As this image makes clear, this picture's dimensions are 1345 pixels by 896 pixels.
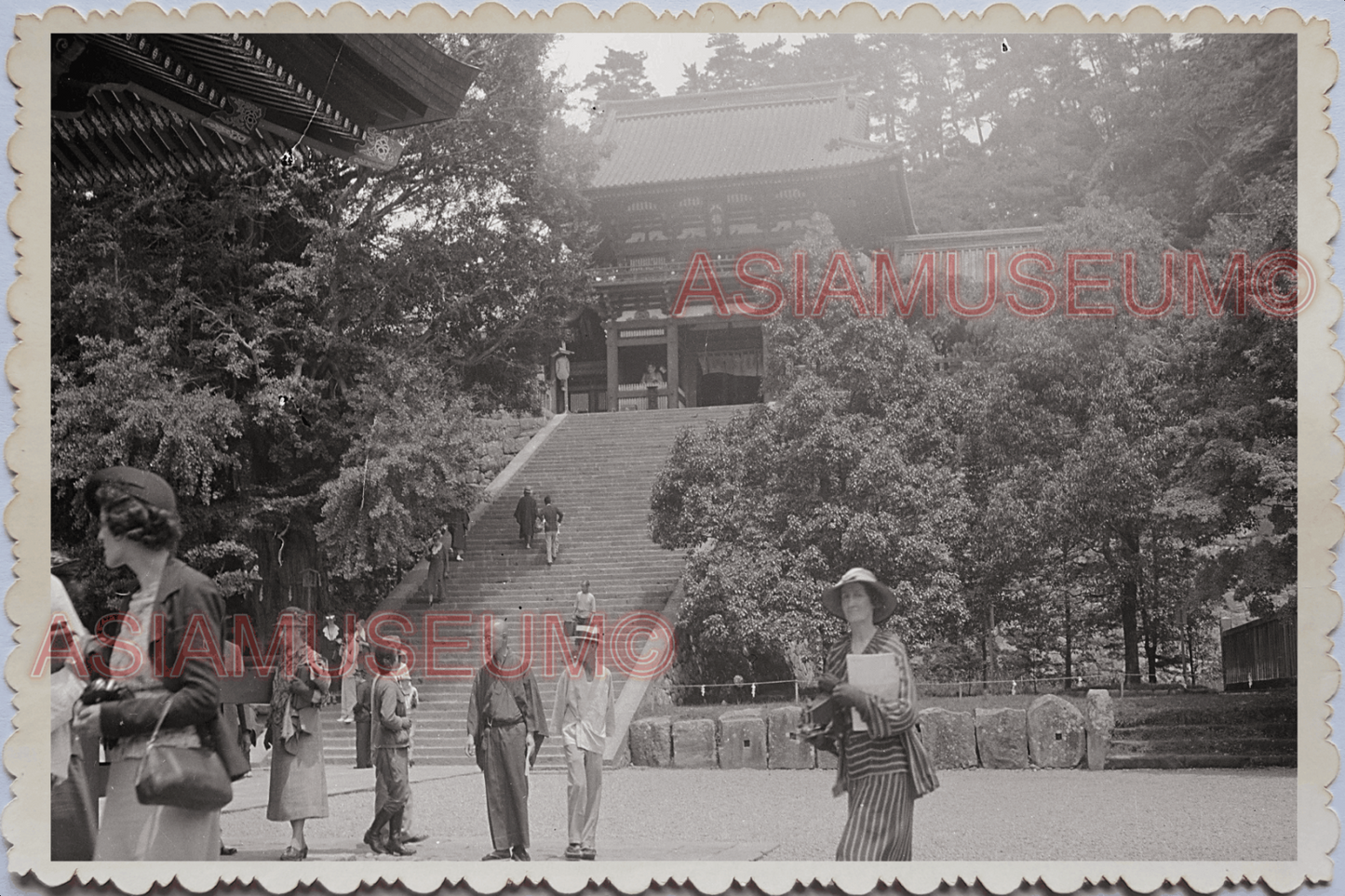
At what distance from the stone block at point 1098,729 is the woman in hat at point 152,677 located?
18.9 feet

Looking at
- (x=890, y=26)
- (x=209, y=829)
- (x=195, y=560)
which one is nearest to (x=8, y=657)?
(x=209, y=829)

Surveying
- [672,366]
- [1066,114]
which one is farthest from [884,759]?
[672,366]

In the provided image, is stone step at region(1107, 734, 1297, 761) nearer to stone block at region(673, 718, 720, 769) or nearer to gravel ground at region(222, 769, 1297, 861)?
gravel ground at region(222, 769, 1297, 861)

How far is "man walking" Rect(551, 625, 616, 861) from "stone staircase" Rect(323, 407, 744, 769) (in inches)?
17.6

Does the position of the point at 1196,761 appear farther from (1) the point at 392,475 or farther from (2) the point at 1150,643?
(1) the point at 392,475

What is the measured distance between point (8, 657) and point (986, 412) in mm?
6214

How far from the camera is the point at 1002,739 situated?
27.4 ft

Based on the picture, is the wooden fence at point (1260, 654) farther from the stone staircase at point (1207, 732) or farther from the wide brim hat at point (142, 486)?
the wide brim hat at point (142, 486)

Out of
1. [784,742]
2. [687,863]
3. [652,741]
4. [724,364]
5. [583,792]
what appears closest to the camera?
[687,863]

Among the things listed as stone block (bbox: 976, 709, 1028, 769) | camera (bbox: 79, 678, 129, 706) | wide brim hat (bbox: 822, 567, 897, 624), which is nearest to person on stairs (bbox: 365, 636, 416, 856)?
camera (bbox: 79, 678, 129, 706)

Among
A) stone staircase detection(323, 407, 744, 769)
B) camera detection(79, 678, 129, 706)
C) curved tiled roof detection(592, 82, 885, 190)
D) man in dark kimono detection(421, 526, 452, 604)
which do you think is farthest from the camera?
curved tiled roof detection(592, 82, 885, 190)

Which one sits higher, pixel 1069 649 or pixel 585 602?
pixel 585 602

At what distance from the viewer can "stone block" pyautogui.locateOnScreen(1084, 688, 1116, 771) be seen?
26.6 ft

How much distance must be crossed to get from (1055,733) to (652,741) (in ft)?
9.28
